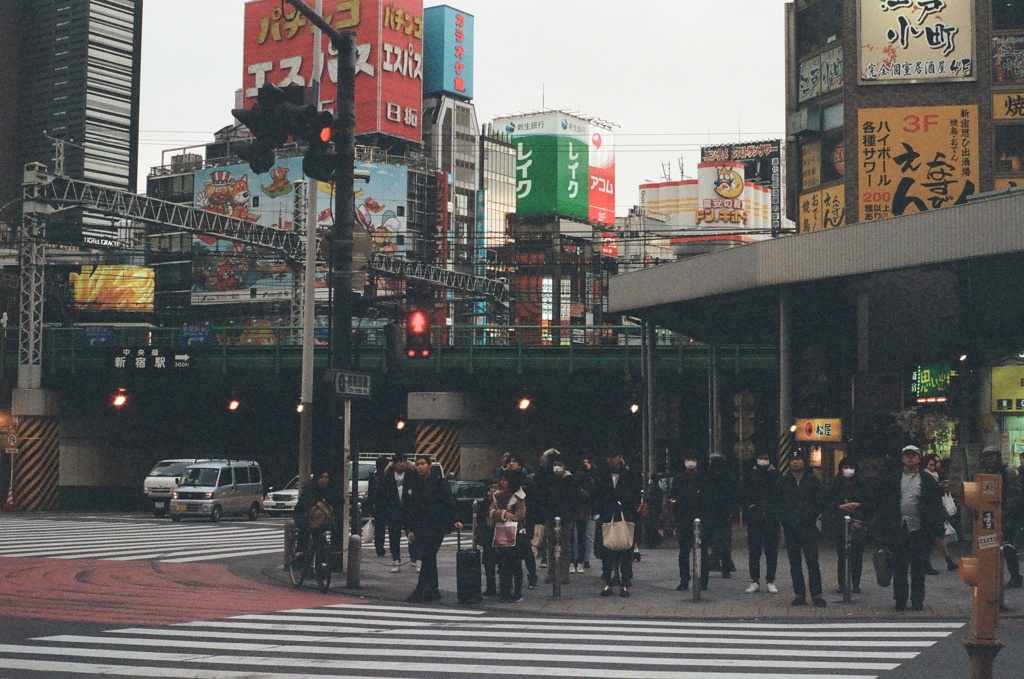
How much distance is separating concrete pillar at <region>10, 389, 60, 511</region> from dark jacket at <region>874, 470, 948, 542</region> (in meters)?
37.4

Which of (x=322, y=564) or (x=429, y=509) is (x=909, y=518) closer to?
(x=429, y=509)

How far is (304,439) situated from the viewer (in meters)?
25.0

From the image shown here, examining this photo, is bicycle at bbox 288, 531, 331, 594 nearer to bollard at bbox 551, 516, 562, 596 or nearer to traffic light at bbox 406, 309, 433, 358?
traffic light at bbox 406, 309, 433, 358

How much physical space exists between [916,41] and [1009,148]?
359 cm

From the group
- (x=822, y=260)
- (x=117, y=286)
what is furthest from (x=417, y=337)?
(x=117, y=286)

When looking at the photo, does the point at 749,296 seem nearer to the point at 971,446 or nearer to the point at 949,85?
the point at 971,446

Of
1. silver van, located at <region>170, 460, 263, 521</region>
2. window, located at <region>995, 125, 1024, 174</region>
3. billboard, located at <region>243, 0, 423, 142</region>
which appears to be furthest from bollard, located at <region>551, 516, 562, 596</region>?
billboard, located at <region>243, 0, 423, 142</region>

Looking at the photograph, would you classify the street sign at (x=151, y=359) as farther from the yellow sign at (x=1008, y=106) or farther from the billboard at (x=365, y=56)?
the billboard at (x=365, y=56)

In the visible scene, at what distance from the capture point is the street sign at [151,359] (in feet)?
150

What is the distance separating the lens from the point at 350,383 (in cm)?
1914

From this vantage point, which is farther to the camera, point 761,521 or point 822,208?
point 822,208

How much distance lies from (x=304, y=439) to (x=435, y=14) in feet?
332

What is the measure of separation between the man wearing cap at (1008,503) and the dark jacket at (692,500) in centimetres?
380

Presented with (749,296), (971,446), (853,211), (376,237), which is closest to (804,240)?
(749,296)
